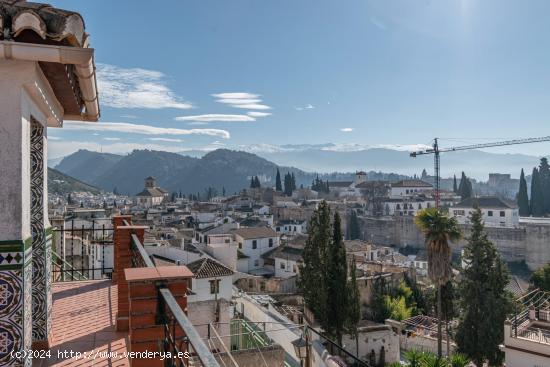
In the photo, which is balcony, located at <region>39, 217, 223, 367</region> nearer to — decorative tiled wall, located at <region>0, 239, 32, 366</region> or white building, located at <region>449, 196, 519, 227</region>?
decorative tiled wall, located at <region>0, 239, 32, 366</region>

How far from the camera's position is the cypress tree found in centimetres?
2008

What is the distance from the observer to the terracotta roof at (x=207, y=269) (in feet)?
65.4

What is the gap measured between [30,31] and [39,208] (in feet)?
5.38

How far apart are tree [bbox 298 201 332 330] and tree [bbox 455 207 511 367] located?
20.4ft

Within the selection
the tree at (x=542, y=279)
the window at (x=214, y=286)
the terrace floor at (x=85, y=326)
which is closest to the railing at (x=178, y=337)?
the terrace floor at (x=85, y=326)

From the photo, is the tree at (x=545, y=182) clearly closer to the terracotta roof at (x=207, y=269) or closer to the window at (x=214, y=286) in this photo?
the terracotta roof at (x=207, y=269)

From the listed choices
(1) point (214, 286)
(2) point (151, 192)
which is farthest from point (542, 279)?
(2) point (151, 192)

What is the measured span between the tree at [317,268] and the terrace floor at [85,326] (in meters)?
15.1

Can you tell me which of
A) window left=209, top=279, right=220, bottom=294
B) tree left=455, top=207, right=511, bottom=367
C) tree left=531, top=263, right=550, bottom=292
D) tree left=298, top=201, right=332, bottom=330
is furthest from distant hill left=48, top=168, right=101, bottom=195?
tree left=455, top=207, right=511, bottom=367

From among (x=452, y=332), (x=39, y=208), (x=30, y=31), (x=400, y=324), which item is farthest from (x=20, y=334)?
(x=452, y=332)

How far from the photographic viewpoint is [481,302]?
20062 mm

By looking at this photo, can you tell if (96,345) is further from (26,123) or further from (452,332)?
(452,332)

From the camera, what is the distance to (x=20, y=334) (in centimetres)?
293

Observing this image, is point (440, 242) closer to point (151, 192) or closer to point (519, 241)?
point (519, 241)
